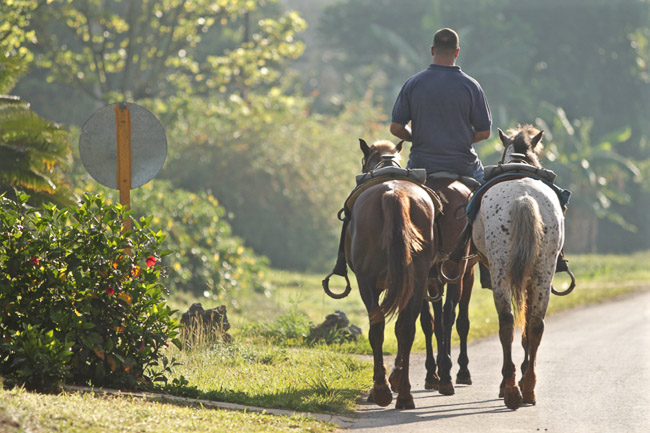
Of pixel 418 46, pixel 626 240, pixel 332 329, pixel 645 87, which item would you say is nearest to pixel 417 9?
pixel 418 46

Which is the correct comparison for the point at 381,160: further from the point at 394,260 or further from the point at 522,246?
the point at 522,246

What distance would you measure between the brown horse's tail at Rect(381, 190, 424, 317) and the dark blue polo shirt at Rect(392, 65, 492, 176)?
1.43 meters

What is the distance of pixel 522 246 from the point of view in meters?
7.32

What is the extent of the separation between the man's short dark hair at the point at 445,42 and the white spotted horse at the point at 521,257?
157 centimetres

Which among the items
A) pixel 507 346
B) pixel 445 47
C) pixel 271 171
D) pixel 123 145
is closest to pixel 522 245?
pixel 507 346

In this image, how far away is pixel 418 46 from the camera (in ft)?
150

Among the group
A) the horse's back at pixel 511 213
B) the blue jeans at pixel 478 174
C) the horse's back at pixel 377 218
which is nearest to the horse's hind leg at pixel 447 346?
the horse's back at pixel 511 213

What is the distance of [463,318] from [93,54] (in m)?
14.7

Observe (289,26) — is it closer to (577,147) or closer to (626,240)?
(577,147)

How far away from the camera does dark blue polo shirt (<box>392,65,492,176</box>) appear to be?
8602mm

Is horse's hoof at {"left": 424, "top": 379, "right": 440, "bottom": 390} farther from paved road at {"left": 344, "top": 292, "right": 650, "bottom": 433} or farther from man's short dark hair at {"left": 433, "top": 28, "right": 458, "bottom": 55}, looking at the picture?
man's short dark hair at {"left": 433, "top": 28, "right": 458, "bottom": 55}

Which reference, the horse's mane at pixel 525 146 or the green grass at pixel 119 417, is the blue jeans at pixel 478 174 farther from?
the green grass at pixel 119 417

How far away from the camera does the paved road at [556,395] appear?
6934 millimetres

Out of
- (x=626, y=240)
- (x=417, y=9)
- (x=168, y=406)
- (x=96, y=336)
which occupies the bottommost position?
(x=168, y=406)
